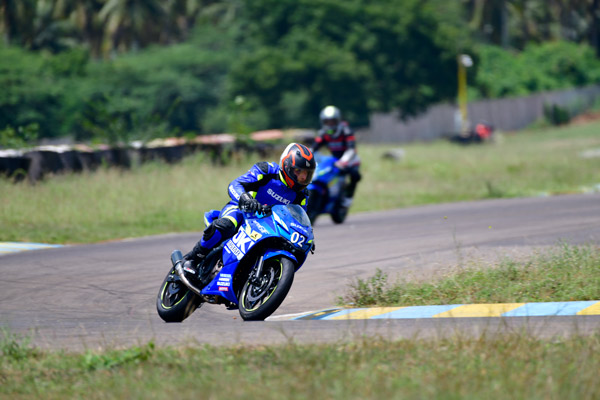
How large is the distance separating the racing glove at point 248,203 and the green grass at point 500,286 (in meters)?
1.57

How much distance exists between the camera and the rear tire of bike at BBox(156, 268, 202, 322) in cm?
814

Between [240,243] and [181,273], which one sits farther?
[181,273]

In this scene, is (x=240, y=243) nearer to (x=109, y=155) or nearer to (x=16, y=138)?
(x=16, y=138)

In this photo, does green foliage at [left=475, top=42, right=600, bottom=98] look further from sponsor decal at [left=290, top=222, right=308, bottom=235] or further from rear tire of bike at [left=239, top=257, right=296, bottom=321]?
rear tire of bike at [left=239, top=257, right=296, bottom=321]

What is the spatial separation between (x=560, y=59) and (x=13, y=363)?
74.7 metres

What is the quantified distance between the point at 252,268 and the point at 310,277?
9.42 feet

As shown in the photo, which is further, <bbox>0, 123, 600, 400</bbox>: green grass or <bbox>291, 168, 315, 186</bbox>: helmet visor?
<bbox>291, 168, 315, 186</bbox>: helmet visor

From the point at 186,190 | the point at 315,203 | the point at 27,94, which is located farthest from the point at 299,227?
the point at 27,94

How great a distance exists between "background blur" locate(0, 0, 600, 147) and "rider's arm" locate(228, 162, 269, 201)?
132ft

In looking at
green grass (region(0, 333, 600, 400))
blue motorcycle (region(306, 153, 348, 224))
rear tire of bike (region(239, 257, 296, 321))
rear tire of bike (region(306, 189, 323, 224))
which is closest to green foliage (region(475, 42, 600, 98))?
blue motorcycle (region(306, 153, 348, 224))

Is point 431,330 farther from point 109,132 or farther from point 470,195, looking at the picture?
point 109,132

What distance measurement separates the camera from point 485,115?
226 ft

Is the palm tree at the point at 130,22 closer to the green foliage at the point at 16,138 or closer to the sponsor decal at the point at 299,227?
the green foliage at the point at 16,138

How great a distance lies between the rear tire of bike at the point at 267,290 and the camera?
24.6 ft
